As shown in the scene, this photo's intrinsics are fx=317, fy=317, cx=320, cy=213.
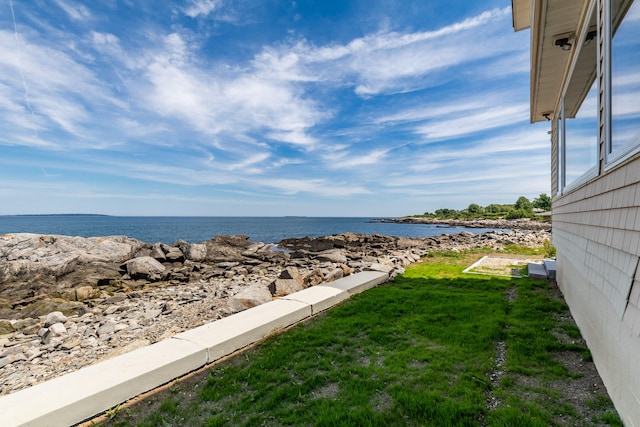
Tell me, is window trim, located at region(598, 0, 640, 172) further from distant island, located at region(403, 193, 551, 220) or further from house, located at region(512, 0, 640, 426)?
distant island, located at region(403, 193, 551, 220)

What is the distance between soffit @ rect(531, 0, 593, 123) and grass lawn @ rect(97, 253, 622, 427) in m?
3.90

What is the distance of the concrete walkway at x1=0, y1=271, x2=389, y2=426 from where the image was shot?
2.48 m

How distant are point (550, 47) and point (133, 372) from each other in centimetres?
666

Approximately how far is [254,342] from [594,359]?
3754mm

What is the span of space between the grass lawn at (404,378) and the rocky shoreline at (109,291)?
7.53 ft

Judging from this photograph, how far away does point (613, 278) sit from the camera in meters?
2.49

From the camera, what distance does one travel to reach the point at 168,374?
317 cm

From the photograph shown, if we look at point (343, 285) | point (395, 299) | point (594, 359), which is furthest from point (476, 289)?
point (594, 359)

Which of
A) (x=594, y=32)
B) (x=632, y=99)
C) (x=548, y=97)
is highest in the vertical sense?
(x=548, y=97)

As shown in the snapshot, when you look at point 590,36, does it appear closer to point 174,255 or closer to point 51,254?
point 174,255

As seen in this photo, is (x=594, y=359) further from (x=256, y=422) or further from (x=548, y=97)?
(x=548, y=97)

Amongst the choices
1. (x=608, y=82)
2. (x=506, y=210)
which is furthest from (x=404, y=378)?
(x=506, y=210)

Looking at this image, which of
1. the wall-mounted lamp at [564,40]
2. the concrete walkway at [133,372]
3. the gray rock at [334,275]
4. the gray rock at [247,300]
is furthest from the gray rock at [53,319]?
the wall-mounted lamp at [564,40]

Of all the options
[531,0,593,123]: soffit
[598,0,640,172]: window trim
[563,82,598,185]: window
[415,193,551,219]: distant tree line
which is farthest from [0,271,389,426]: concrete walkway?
[415,193,551,219]: distant tree line
